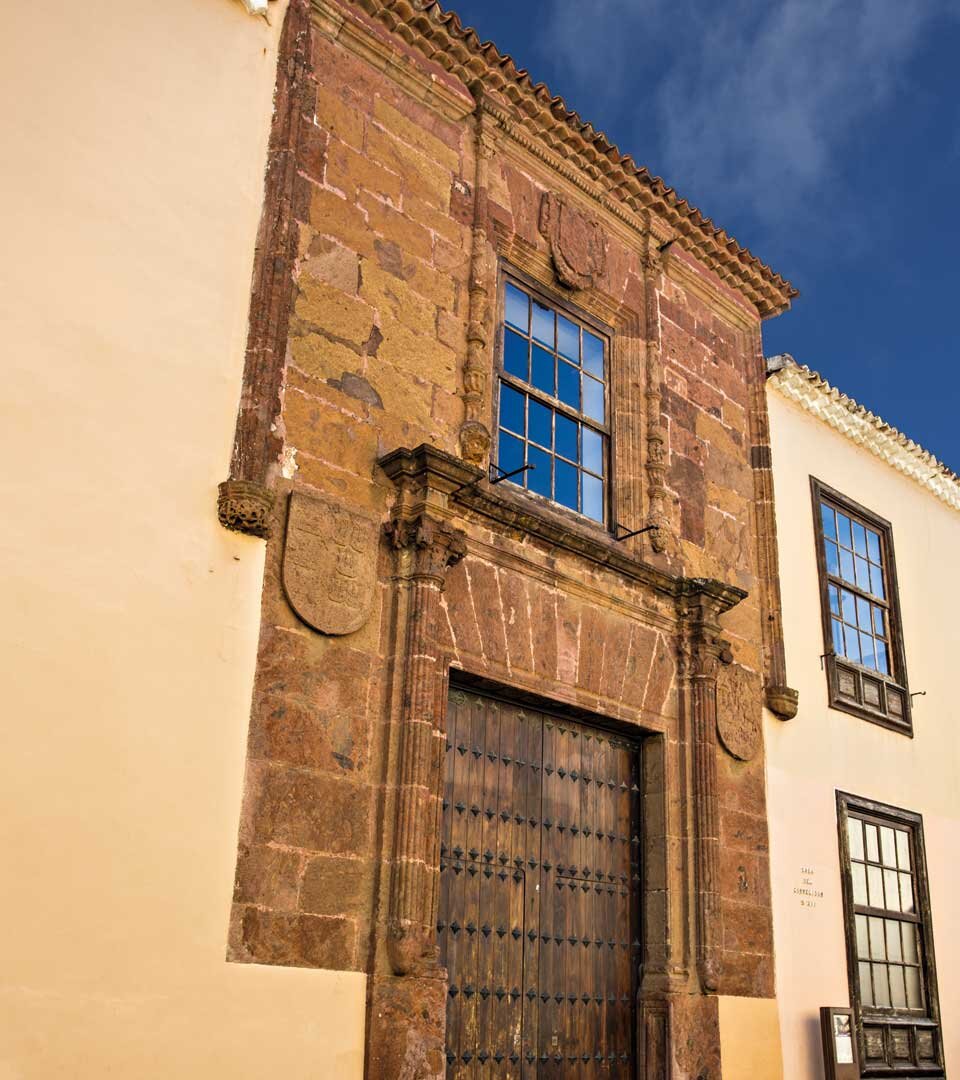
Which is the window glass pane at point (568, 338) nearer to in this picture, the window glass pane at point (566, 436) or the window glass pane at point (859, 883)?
the window glass pane at point (566, 436)

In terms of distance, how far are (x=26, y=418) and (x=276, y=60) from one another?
2589 millimetres

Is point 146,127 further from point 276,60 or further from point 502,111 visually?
point 502,111

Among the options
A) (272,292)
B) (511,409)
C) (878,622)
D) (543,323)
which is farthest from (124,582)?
(878,622)

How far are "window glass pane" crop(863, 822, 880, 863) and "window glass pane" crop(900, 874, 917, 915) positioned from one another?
14.7 inches

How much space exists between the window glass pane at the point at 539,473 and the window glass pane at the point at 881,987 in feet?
13.6

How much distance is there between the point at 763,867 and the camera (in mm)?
7387

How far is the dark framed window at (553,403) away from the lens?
702cm

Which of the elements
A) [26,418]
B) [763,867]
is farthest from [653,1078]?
[26,418]

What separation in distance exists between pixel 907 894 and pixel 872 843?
1.89ft

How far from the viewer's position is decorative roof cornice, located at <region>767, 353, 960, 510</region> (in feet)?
30.2

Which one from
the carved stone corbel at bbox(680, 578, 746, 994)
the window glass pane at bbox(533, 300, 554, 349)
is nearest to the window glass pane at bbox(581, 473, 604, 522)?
the carved stone corbel at bbox(680, 578, 746, 994)

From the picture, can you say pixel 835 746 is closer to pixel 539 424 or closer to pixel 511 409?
pixel 539 424

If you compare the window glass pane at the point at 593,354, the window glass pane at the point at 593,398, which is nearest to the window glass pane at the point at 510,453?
the window glass pane at the point at 593,398

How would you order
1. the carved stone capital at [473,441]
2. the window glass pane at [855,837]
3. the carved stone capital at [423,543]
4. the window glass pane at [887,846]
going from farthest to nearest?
the window glass pane at [887,846] < the window glass pane at [855,837] < the carved stone capital at [473,441] < the carved stone capital at [423,543]
